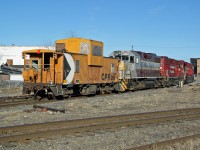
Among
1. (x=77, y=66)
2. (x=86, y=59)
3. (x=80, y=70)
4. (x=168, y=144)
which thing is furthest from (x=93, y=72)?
(x=168, y=144)

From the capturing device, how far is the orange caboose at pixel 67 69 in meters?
19.9

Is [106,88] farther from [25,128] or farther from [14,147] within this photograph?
[14,147]

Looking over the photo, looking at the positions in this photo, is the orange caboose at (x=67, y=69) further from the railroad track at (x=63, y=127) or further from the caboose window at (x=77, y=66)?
the railroad track at (x=63, y=127)

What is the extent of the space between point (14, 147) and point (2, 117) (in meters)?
5.59

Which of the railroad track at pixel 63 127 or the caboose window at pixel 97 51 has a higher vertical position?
the caboose window at pixel 97 51

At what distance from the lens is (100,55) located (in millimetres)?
24750

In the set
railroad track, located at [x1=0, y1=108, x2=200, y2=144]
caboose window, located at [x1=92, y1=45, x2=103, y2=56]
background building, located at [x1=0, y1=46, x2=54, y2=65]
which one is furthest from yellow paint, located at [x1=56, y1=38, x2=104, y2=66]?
background building, located at [x1=0, y1=46, x2=54, y2=65]

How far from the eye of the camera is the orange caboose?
1986 cm

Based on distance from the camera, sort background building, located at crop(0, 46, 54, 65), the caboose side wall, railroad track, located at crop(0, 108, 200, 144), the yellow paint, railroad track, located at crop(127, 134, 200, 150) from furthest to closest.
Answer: background building, located at crop(0, 46, 54, 65) < the yellow paint < the caboose side wall < railroad track, located at crop(0, 108, 200, 144) < railroad track, located at crop(127, 134, 200, 150)

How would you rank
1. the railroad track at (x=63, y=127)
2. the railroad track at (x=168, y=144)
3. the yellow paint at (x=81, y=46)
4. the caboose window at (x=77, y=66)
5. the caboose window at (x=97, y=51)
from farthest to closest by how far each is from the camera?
the caboose window at (x=97, y=51) < the yellow paint at (x=81, y=46) < the caboose window at (x=77, y=66) < the railroad track at (x=63, y=127) < the railroad track at (x=168, y=144)

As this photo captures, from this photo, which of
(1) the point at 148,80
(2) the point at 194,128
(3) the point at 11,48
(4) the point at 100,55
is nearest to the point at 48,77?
(4) the point at 100,55

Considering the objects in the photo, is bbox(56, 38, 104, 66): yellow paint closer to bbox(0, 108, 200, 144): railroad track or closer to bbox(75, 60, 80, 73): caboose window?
bbox(75, 60, 80, 73): caboose window

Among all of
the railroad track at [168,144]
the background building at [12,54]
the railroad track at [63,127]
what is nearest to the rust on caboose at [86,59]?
the railroad track at [63,127]

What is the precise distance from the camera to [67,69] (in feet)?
68.8
